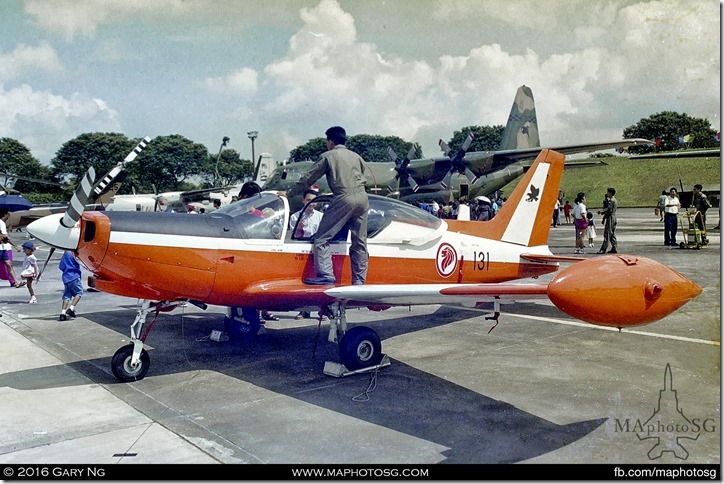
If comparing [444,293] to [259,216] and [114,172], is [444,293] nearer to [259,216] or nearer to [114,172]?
[259,216]

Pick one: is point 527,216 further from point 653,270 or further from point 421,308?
point 653,270

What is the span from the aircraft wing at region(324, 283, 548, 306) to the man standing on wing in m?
0.56

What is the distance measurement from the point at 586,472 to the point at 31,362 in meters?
6.74

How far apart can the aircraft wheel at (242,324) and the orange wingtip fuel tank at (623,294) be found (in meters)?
5.30

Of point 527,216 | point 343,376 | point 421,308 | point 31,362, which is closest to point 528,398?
point 343,376

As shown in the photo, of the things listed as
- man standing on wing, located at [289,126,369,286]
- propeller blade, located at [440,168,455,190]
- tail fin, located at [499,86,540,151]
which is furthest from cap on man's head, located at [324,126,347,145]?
tail fin, located at [499,86,540,151]

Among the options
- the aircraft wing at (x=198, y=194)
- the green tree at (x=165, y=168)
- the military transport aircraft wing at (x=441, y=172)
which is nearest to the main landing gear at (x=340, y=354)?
the military transport aircraft wing at (x=441, y=172)

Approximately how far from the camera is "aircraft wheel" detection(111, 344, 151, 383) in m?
6.05

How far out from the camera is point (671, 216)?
57.7 ft

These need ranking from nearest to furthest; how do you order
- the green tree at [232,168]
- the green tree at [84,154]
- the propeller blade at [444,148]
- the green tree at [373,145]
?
the propeller blade at [444,148]
the green tree at [373,145]
the green tree at [84,154]
the green tree at [232,168]

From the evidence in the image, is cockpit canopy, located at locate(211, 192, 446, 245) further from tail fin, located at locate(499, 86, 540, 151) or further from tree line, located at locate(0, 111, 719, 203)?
tree line, located at locate(0, 111, 719, 203)

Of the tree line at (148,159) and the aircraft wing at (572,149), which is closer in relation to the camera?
the aircraft wing at (572,149)

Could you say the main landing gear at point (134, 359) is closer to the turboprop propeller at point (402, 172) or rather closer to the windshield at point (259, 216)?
the windshield at point (259, 216)

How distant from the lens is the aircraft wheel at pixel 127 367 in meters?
6.05
